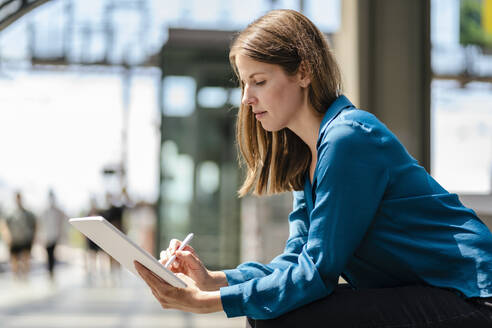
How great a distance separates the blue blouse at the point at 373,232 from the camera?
1104 millimetres

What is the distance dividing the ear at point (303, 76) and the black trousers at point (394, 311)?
502mm

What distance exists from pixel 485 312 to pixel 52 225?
26.6ft

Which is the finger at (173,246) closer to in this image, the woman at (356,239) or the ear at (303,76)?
the woman at (356,239)

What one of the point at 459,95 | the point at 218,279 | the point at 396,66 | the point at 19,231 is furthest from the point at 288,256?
the point at 19,231

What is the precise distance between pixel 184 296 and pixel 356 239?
38cm

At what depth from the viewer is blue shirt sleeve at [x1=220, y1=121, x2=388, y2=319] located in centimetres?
110

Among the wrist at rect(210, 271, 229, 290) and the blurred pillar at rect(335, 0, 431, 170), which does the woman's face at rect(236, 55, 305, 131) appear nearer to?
the wrist at rect(210, 271, 229, 290)

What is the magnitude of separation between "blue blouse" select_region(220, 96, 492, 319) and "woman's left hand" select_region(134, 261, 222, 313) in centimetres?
4

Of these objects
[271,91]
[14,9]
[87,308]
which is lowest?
[87,308]

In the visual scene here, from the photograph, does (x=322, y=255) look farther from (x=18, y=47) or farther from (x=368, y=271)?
(x=18, y=47)

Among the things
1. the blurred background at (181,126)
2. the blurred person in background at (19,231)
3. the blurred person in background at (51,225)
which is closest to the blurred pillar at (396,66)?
the blurred background at (181,126)

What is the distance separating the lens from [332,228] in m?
1.10

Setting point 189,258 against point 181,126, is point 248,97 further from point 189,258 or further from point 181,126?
point 181,126

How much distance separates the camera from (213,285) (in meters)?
1.42
